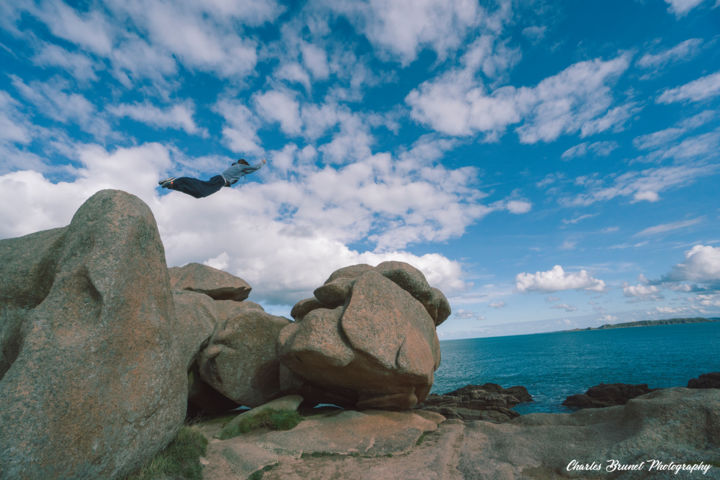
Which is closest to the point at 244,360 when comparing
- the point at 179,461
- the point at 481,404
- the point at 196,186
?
the point at 179,461

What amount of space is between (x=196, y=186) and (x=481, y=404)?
2899 centimetres

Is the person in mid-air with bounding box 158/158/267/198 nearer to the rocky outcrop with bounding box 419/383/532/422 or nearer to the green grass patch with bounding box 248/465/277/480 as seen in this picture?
the green grass patch with bounding box 248/465/277/480

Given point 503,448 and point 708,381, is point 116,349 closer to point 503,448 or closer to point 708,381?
point 503,448

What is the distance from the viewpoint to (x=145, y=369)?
848 centimetres

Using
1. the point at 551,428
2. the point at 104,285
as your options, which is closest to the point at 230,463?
the point at 104,285

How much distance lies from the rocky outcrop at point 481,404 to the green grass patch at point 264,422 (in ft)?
49.6

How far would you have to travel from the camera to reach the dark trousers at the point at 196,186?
10.7 m

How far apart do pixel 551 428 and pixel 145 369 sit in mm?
13131

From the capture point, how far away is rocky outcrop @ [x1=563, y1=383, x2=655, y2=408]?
29.3m

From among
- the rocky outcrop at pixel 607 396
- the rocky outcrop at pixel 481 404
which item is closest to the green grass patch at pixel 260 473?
the rocky outcrop at pixel 481 404

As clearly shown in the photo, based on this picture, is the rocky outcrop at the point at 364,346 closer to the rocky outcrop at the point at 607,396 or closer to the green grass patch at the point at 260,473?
the green grass patch at the point at 260,473

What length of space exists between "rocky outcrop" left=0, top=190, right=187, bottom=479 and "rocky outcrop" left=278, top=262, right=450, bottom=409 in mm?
4886

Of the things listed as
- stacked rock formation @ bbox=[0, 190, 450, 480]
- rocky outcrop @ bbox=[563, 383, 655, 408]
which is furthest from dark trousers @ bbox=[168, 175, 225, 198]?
rocky outcrop @ bbox=[563, 383, 655, 408]

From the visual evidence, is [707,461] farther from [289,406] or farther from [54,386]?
[54,386]
